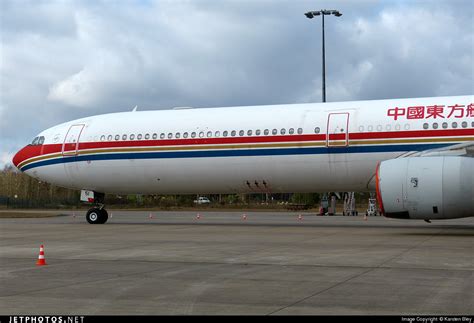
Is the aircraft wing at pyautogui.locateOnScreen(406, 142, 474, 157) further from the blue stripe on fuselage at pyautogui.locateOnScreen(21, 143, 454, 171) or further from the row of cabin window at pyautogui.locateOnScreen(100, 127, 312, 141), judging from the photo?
the row of cabin window at pyautogui.locateOnScreen(100, 127, 312, 141)

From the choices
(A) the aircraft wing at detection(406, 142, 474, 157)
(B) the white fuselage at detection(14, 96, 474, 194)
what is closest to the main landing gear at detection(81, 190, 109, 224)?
(B) the white fuselage at detection(14, 96, 474, 194)

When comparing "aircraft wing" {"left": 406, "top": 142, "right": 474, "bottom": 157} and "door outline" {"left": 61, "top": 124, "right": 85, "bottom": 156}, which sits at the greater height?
"door outline" {"left": 61, "top": 124, "right": 85, "bottom": 156}

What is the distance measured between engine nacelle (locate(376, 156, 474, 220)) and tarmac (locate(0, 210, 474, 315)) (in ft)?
2.73

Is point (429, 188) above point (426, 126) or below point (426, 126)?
below

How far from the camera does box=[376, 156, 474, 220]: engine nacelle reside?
15664 mm

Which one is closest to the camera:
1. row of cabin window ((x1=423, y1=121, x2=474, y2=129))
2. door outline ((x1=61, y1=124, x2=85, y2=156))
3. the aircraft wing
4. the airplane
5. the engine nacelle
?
the engine nacelle

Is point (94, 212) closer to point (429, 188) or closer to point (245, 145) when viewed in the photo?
point (245, 145)

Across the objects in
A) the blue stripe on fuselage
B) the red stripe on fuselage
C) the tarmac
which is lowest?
the tarmac

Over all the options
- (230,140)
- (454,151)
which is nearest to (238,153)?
(230,140)

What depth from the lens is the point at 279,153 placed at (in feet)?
67.2

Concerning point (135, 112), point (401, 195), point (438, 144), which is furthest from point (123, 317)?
point (135, 112)

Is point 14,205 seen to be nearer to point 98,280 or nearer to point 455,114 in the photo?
point 455,114

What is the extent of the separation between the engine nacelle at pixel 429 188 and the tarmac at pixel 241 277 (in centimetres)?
83

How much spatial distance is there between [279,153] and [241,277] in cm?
1152
